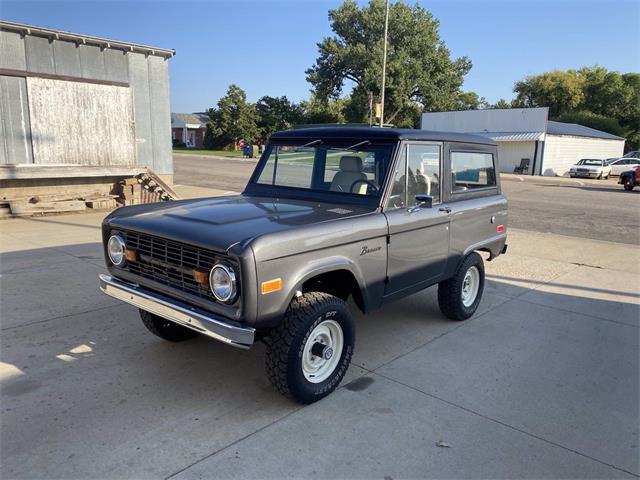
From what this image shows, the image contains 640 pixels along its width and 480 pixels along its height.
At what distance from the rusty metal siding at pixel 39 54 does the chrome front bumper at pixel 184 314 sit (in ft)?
29.3

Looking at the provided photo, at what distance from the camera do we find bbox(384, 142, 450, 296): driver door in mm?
3994

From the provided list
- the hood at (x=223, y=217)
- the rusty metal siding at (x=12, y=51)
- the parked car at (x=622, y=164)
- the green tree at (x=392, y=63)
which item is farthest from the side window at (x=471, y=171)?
the green tree at (x=392, y=63)

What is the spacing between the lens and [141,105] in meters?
12.3

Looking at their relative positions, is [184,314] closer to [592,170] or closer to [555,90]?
[592,170]

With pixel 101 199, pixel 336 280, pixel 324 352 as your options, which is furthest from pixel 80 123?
pixel 324 352

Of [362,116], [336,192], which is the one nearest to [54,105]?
[336,192]

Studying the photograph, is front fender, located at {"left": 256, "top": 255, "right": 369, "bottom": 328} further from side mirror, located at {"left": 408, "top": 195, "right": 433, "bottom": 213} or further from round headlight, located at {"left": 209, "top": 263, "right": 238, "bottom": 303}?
side mirror, located at {"left": 408, "top": 195, "right": 433, "bottom": 213}

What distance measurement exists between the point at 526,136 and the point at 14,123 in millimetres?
30918

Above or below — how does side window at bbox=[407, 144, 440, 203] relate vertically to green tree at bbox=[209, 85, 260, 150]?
below

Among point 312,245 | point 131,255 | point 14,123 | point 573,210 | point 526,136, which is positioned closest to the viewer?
point 312,245

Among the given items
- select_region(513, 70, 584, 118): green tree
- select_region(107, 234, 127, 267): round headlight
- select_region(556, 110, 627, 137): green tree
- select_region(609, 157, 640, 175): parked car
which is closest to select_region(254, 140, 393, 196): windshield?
select_region(107, 234, 127, 267): round headlight

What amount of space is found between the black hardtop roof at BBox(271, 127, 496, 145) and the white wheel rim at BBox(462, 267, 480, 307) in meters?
1.39

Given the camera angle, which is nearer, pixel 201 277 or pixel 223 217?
pixel 201 277

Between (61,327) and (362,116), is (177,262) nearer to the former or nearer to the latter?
(61,327)
